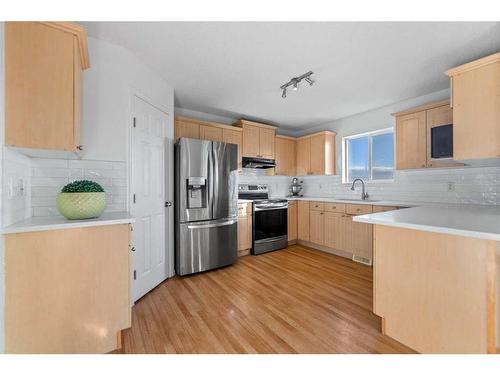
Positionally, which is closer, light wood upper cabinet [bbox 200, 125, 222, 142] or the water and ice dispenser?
the water and ice dispenser

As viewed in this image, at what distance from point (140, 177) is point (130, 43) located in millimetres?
1230

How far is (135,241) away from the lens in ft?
6.93

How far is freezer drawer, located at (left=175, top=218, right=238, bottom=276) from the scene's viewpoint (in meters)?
2.64

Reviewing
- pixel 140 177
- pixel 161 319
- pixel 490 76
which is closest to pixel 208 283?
pixel 161 319

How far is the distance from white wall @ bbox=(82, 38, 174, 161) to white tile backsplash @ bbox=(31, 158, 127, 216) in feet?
0.28

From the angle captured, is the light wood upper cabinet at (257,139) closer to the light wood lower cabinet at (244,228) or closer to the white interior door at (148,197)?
the light wood lower cabinet at (244,228)

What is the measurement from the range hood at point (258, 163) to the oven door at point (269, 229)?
0.86m

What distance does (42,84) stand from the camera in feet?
4.19

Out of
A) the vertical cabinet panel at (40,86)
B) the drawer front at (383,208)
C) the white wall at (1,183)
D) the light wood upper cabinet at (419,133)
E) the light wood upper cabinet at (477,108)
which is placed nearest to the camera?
the white wall at (1,183)

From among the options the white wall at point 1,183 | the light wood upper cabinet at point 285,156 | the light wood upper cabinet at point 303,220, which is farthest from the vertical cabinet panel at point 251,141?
the white wall at point 1,183

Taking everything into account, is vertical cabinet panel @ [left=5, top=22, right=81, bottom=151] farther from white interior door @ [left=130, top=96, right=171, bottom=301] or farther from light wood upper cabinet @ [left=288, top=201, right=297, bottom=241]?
light wood upper cabinet @ [left=288, top=201, right=297, bottom=241]

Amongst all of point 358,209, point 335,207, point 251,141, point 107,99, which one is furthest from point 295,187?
point 107,99

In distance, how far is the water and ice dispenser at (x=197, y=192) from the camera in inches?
Result: 105

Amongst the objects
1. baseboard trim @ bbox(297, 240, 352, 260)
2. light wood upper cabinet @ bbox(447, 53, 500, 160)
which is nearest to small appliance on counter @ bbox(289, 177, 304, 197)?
baseboard trim @ bbox(297, 240, 352, 260)
